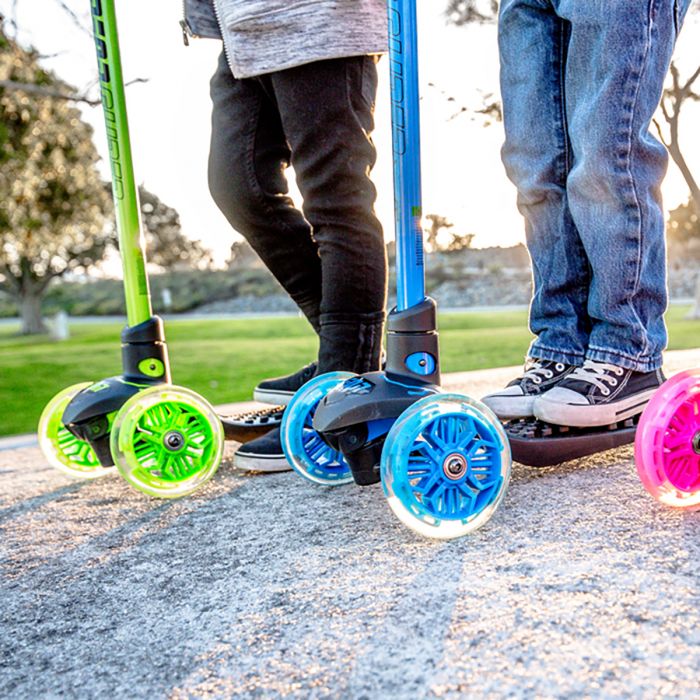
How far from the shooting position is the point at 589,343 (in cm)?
122

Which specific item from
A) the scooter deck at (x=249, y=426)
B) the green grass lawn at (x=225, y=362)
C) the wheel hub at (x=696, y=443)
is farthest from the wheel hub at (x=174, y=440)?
the green grass lawn at (x=225, y=362)

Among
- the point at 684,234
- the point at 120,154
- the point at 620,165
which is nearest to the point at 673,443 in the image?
the point at 620,165

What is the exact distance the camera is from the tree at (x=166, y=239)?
28.1 metres

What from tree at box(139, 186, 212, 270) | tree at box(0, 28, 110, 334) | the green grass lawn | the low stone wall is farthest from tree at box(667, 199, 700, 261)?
tree at box(139, 186, 212, 270)

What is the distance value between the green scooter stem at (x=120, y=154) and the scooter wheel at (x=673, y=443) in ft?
3.28

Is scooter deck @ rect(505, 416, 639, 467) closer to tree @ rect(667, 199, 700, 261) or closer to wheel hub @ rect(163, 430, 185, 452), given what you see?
wheel hub @ rect(163, 430, 185, 452)

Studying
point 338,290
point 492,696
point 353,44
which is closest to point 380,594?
point 492,696

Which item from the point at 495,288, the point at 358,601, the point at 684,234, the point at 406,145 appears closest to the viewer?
the point at 358,601

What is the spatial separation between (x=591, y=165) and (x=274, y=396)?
0.93 meters

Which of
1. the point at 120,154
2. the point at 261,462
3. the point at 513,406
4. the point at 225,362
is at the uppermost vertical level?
the point at 120,154

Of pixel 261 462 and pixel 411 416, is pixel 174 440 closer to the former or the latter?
pixel 261 462

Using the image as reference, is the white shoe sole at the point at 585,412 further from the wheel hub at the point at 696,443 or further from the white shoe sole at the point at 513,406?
the wheel hub at the point at 696,443

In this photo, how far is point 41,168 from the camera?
35.7 feet

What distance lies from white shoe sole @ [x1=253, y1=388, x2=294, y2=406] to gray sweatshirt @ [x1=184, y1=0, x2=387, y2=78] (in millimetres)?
737
